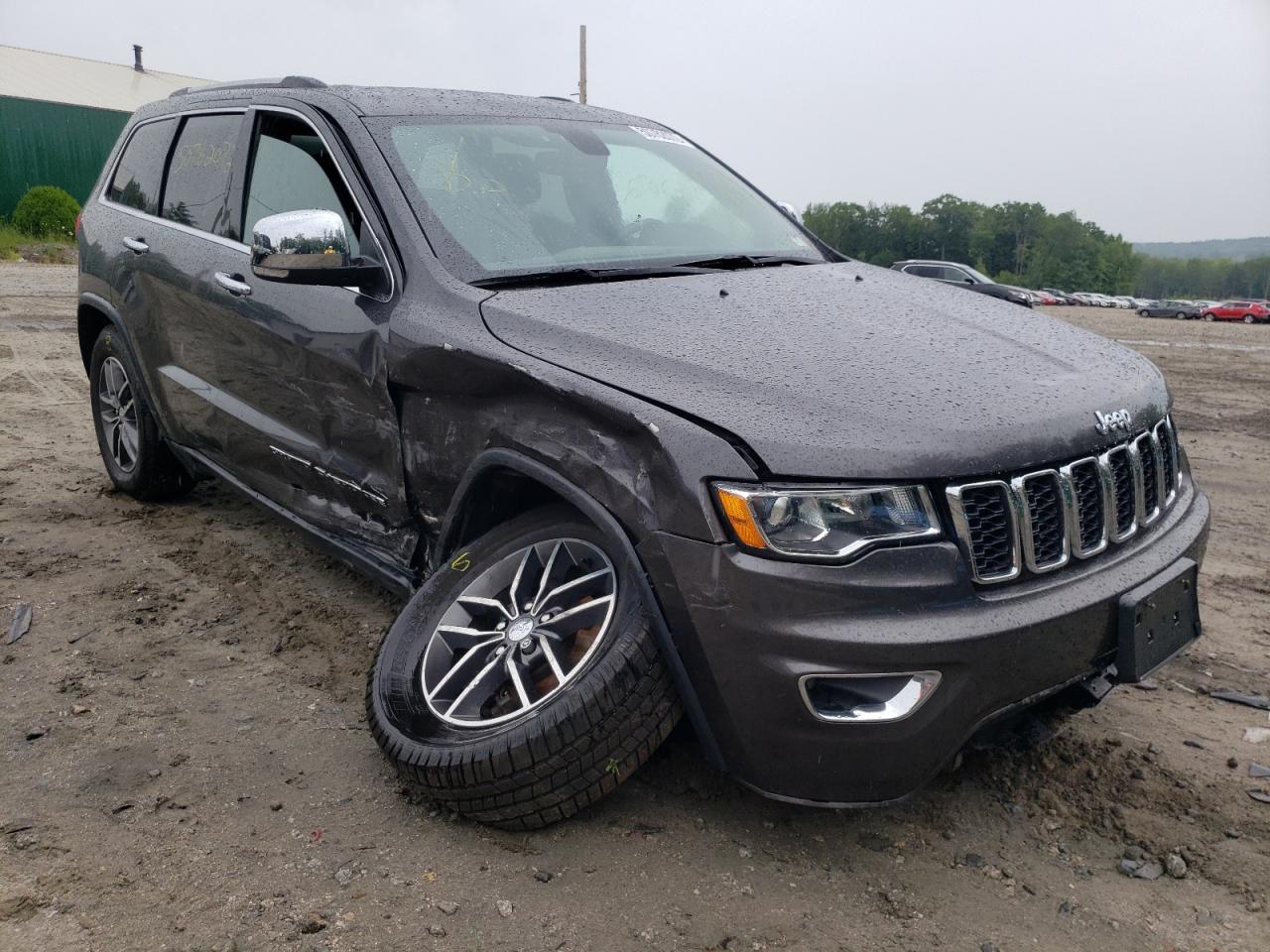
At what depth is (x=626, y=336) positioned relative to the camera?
2549mm

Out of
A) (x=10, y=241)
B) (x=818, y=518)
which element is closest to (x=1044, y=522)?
(x=818, y=518)

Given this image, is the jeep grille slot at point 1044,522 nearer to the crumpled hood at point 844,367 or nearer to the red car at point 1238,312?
the crumpled hood at point 844,367

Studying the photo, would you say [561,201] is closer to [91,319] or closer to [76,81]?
[91,319]

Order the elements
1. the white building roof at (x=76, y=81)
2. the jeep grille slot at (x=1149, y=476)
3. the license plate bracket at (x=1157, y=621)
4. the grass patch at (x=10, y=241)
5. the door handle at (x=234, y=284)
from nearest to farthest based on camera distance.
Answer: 1. the license plate bracket at (x=1157, y=621)
2. the jeep grille slot at (x=1149, y=476)
3. the door handle at (x=234, y=284)
4. the grass patch at (x=10, y=241)
5. the white building roof at (x=76, y=81)

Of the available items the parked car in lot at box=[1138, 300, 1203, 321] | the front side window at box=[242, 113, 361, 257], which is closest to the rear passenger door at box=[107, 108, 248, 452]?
the front side window at box=[242, 113, 361, 257]

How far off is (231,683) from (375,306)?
128cm

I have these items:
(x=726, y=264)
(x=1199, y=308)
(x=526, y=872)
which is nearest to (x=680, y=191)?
(x=726, y=264)

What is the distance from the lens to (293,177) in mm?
3564

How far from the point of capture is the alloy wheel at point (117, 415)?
4949 mm

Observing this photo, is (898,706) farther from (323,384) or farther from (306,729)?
(323,384)

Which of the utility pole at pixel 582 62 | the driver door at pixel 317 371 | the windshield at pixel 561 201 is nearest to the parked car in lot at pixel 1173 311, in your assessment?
the utility pole at pixel 582 62

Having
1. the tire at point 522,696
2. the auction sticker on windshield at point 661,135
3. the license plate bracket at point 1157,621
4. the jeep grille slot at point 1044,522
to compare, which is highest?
the auction sticker on windshield at point 661,135

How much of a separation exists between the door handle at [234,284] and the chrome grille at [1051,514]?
8.22 ft

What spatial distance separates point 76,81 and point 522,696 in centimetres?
4461
